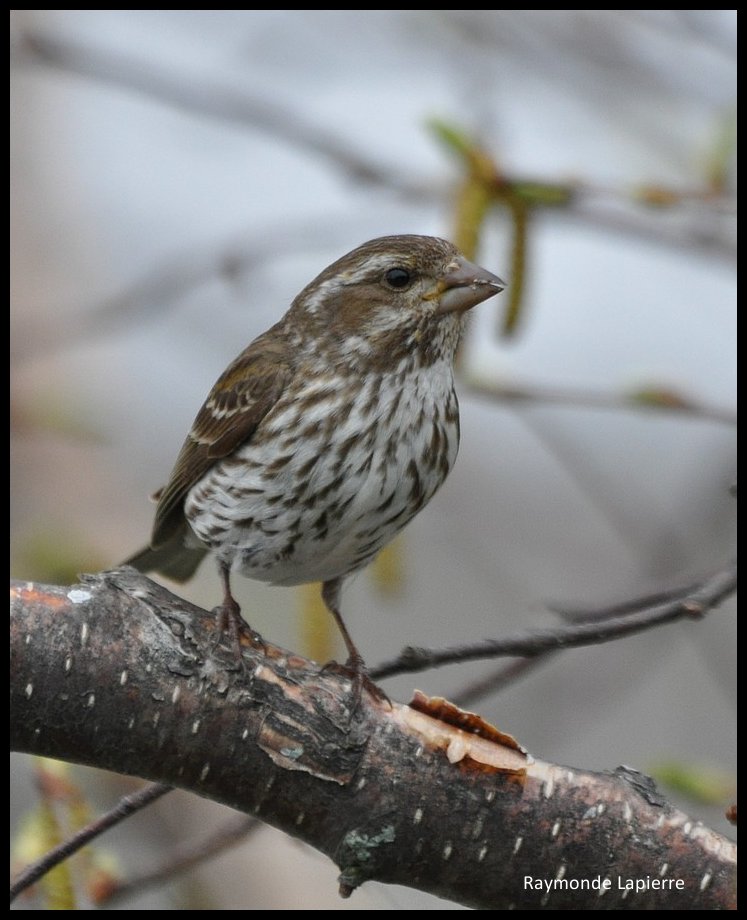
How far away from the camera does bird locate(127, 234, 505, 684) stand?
421 centimetres

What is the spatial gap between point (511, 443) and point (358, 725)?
A: 21.5ft

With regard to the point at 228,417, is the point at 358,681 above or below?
below

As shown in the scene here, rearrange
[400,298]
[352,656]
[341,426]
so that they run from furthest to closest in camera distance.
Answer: [400,298], [341,426], [352,656]

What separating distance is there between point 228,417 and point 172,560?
81 centimetres

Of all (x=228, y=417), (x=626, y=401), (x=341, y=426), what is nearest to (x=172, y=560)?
(x=228, y=417)

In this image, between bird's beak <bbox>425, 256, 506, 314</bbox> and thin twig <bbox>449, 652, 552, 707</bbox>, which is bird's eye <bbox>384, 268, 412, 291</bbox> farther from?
thin twig <bbox>449, 652, 552, 707</bbox>

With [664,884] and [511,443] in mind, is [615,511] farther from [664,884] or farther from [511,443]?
[511,443]

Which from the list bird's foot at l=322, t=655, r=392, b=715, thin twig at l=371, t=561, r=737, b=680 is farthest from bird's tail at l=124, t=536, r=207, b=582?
thin twig at l=371, t=561, r=737, b=680

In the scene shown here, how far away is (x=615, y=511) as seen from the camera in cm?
546

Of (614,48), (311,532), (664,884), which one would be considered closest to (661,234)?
(311,532)

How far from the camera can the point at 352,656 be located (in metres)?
4.12

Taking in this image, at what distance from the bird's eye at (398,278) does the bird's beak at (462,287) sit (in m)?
0.11

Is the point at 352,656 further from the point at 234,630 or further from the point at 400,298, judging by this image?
the point at 400,298

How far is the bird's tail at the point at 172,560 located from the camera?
497cm
